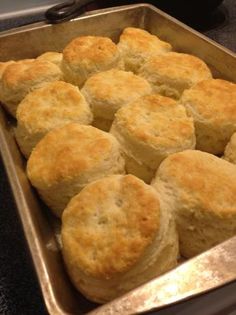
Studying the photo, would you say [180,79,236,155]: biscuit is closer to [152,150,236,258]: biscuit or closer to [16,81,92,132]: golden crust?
[152,150,236,258]: biscuit

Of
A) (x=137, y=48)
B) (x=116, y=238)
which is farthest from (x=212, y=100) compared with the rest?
(x=116, y=238)

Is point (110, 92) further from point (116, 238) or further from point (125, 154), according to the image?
point (116, 238)

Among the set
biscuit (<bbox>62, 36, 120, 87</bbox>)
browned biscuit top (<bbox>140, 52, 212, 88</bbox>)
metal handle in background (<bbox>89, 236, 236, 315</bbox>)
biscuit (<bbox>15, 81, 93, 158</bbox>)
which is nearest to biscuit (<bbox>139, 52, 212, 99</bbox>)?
browned biscuit top (<bbox>140, 52, 212, 88</bbox>)

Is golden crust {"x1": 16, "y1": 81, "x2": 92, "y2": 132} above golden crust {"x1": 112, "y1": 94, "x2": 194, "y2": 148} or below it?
below

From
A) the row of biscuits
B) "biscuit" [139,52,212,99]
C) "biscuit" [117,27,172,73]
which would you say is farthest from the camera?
"biscuit" [117,27,172,73]

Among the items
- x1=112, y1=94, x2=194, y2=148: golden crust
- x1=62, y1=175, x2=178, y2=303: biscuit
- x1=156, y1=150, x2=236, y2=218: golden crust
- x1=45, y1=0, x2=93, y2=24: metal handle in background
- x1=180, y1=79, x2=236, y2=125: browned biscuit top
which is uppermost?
x1=45, y1=0, x2=93, y2=24: metal handle in background

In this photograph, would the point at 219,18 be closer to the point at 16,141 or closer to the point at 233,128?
the point at 233,128

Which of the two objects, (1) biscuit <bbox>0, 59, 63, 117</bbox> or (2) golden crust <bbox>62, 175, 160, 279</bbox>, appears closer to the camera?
(2) golden crust <bbox>62, 175, 160, 279</bbox>
